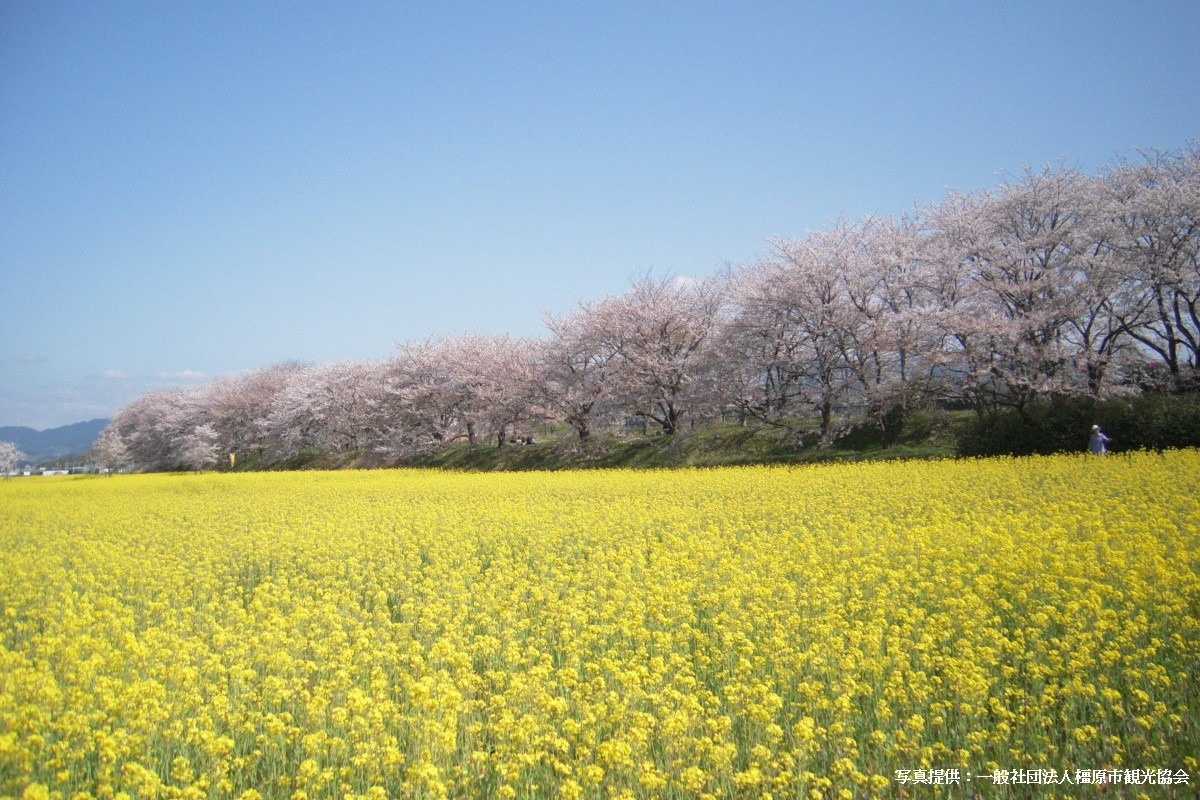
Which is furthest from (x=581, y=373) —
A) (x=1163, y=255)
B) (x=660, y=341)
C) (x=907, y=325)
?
(x=1163, y=255)

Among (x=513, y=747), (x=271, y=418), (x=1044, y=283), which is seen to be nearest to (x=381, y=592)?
(x=513, y=747)

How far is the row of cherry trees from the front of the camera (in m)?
25.1

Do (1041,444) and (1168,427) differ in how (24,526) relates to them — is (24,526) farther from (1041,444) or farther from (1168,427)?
(1168,427)

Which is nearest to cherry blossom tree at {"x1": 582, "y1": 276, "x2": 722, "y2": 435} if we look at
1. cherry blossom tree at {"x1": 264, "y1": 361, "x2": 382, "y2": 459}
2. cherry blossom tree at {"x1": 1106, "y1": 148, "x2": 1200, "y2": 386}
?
cherry blossom tree at {"x1": 1106, "y1": 148, "x2": 1200, "y2": 386}

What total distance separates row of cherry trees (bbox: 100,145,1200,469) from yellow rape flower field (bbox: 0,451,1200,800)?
16.5 metres

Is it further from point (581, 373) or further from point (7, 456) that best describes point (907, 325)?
point (7, 456)

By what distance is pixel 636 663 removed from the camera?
5.71 metres

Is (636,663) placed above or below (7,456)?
below

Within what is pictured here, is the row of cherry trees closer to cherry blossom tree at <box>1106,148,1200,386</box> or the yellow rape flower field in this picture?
cherry blossom tree at <box>1106,148,1200,386</box>

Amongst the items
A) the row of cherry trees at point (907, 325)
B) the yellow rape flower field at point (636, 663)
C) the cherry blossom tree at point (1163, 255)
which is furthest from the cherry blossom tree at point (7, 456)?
the cherry blossom tree at point (1163, 255)

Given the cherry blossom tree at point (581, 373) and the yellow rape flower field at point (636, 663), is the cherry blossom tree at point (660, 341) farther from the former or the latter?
the yellow rape flower field at point (636, 663)

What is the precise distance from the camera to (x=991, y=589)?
23.7 ft

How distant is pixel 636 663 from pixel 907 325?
2637 centimetres

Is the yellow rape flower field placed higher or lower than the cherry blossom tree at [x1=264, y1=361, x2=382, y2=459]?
lower
